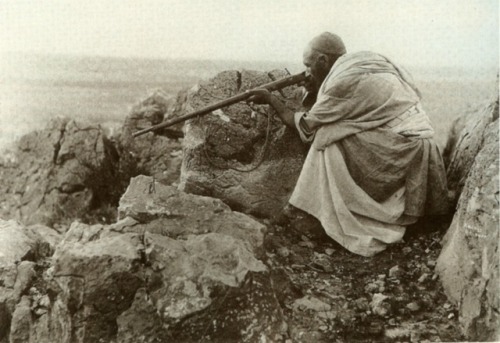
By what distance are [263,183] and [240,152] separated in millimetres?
304

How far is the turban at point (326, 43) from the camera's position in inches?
162

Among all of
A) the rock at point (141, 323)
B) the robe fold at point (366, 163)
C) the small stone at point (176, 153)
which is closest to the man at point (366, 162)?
the robe fold at point (366, 163)

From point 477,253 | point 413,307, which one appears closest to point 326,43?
point 477,253

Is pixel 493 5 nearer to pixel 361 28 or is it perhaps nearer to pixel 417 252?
pixel 361 28

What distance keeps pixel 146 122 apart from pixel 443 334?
339 centimetres

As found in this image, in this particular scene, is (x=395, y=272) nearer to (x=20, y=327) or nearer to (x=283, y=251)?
(x=283, y=251)

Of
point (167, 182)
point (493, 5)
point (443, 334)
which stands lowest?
point (443, 334)

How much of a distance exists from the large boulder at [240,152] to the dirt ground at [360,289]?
288mm

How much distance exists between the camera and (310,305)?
3.42 metres

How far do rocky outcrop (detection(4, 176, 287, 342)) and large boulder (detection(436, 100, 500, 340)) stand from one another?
3.38ft

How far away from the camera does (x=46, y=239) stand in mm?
4414

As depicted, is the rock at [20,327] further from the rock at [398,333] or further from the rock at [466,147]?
the rock at [466,147]

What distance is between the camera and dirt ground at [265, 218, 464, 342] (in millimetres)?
3307

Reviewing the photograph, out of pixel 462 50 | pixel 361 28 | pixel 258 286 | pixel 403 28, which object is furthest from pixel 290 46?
pixel 258 286
